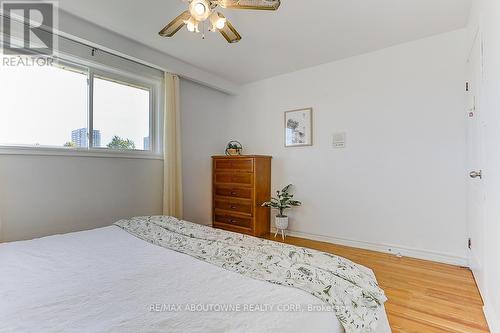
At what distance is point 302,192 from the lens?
3775 mm

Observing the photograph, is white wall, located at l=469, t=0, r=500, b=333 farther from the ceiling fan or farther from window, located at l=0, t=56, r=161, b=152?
window, located at l=0, t=56, r=161, b=152

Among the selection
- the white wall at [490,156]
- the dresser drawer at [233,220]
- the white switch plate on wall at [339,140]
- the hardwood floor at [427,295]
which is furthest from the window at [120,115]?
the white wall at [490,156]

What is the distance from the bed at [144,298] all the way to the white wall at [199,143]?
2449 mm

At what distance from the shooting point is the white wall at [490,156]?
142 centimetres

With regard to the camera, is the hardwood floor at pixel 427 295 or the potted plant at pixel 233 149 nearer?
the hardwood floor at pixel 427 295

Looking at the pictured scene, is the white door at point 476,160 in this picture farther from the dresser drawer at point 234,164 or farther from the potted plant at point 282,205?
the dresser drawer at point 234,164

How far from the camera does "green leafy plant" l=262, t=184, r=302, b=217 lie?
3.71 metres

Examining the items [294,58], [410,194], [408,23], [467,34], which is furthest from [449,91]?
[294,58]

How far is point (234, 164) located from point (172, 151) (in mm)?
945

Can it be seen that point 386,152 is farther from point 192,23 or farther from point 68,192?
point 68,192

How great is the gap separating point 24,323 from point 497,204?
85.4 inches

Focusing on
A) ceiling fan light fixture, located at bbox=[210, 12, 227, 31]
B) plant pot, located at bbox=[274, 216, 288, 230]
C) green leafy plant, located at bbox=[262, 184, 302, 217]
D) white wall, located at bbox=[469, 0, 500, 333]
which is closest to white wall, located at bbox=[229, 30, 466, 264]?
green leafy plant, located at bbox=[262, 184, 302, 217]

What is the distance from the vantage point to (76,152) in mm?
2633

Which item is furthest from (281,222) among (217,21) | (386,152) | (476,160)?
(217,21)
